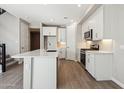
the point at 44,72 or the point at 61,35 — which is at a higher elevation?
the point at 61,35

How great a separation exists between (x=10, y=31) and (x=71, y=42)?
149 inches

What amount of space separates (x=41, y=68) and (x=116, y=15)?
2.78 metres

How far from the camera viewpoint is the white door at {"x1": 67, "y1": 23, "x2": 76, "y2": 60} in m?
8.52

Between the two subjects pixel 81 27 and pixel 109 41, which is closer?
pixel 109 41

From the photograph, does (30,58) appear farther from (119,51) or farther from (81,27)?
(81,27)

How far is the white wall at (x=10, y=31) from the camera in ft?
24.8

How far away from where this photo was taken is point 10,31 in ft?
25.0

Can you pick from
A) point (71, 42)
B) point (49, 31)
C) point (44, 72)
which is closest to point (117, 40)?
point (44, 72)

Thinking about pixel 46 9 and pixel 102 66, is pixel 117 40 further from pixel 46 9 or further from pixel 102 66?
pixel 46 9

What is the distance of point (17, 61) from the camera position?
7.69 m

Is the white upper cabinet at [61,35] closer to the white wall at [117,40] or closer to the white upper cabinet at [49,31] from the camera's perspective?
the white upper cabinet at [49,31]

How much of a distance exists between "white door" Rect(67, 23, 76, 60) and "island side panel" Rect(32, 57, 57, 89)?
5.28 m
